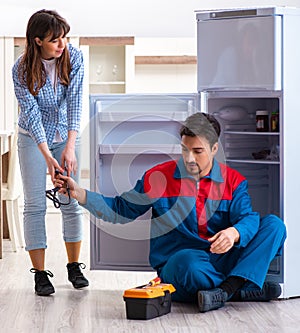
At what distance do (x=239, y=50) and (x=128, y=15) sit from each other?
332 cm

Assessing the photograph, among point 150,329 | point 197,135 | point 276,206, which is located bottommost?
point 150,329

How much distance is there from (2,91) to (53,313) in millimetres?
3520

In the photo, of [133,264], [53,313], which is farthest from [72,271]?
[53,313]

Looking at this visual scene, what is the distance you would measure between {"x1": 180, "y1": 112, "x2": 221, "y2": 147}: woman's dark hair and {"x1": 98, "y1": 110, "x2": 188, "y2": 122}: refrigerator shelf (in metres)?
0.23

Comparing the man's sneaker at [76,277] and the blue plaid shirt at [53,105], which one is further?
the man's sneaker at [76,277]

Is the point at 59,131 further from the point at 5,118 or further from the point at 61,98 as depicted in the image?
the point at 5,118

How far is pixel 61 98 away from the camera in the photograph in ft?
11.3

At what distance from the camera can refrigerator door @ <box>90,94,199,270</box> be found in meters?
3.53

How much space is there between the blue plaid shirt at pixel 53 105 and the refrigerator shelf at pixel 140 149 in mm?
185

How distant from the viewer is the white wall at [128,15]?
21.1ft

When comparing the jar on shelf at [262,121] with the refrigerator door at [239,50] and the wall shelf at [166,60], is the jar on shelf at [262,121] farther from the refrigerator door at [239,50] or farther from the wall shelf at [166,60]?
the wall shelf at [166,60]

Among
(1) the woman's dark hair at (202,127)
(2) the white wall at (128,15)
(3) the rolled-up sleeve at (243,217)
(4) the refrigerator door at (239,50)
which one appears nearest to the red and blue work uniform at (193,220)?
(3) the rolled-up sleeve at (243,217)

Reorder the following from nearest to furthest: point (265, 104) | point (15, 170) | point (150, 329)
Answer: point (150, 329)
point (265, 104)
point (15, 170)

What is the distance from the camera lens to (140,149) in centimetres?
355
